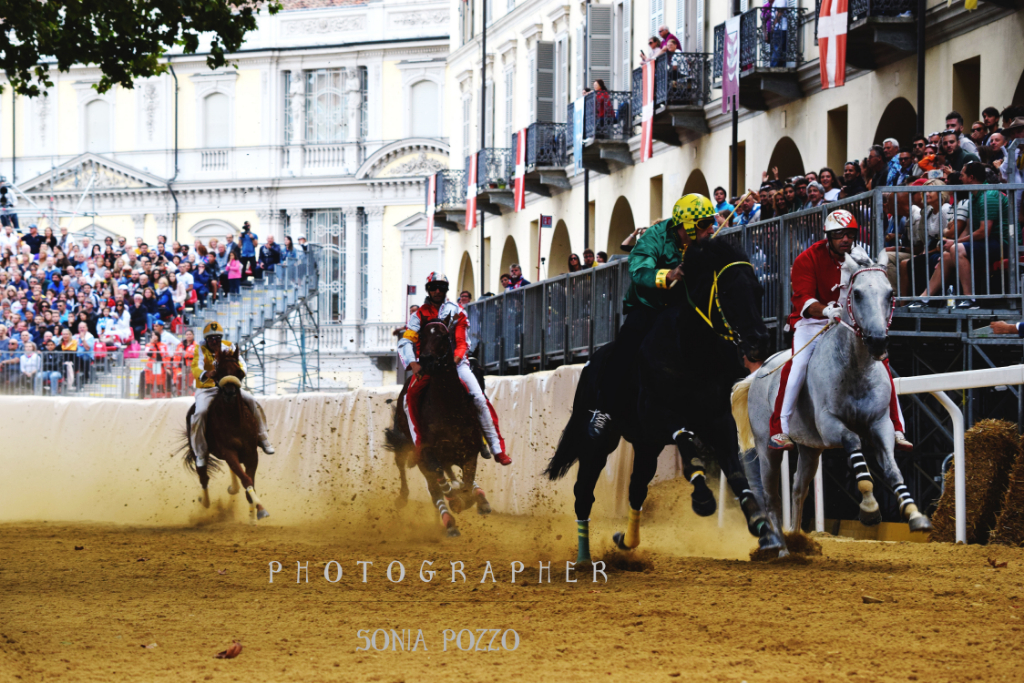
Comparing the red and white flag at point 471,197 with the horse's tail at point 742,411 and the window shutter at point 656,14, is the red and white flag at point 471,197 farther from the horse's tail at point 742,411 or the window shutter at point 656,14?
the horse's tail at point 742,411

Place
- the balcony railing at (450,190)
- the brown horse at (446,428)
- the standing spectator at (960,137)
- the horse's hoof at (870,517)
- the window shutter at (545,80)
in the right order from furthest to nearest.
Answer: the balcony railing at (450,190), the window shutter at (545,80), the standing spectator at (960,137), the brown horse at (446,428), the horse's hoof at (870,517)

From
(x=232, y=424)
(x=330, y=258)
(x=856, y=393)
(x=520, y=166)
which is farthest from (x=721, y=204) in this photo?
(x=330, y=258)

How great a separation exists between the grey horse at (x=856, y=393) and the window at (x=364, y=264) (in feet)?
139

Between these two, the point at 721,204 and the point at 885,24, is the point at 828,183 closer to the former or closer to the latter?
the point at 721,204

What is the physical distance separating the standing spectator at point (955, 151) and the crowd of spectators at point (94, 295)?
15083 millimetres

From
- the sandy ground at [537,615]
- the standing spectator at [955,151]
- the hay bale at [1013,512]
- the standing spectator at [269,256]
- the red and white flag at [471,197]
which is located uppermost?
the red and white flag at [471,197]

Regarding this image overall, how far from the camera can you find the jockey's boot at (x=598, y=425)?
1042 cm

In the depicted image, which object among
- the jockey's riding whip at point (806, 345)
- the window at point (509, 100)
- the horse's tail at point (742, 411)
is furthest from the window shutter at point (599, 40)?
the jockey's riding whip at point (806, 345)

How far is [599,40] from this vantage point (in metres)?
33.4

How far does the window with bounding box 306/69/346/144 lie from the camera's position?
5353 cm

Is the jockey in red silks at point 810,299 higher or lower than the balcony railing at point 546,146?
lower

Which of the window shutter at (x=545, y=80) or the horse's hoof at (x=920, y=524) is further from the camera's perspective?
the window shutter at (x=545, y=80)

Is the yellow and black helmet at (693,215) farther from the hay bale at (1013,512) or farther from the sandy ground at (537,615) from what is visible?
the hay bale at (1013,512)

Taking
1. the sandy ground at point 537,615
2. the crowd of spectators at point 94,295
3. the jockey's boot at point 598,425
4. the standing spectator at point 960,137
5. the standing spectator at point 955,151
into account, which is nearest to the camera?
the sandy ground at point 537,615
